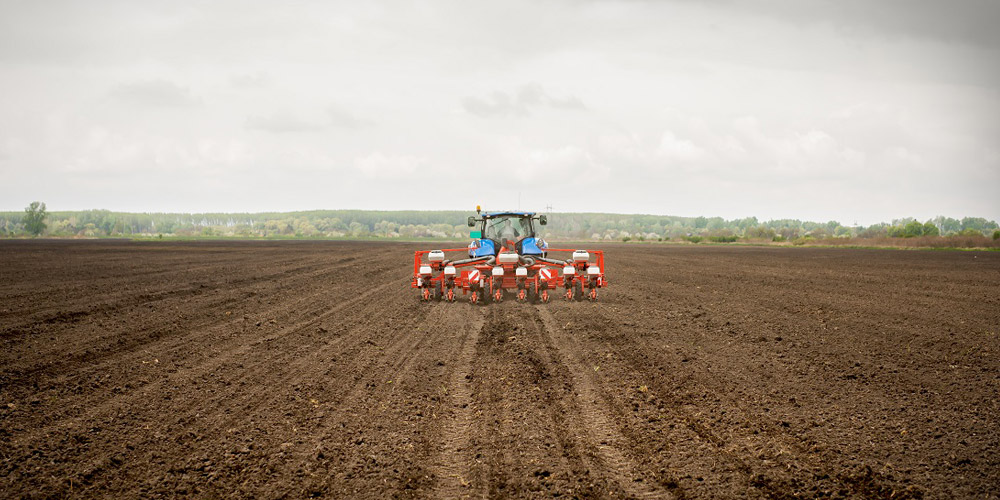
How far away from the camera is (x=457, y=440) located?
5164mm

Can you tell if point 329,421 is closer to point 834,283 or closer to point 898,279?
point 834,283

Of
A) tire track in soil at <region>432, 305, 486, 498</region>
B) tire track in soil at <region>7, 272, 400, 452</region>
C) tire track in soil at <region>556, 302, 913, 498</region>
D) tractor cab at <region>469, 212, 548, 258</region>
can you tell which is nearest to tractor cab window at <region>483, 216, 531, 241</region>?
tractor cab at <region>469, 212, 548, 258</region>

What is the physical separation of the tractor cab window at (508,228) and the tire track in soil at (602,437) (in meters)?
7.44

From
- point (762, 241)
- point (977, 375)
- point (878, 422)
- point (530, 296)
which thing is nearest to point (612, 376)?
point (878, 422)

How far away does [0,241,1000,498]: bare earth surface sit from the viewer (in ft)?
14.7

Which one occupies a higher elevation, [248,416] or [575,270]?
[575,270]

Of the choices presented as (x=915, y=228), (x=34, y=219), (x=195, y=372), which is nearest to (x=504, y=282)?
(x=195, y=372)

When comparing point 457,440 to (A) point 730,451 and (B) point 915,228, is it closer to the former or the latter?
(A) point 730,451

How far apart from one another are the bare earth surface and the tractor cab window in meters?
3.26

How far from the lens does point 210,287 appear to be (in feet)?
60.9

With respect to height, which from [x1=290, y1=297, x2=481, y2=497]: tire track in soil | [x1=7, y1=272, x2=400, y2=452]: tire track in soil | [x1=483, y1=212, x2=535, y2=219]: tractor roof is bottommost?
[x1=7, y1=272, x2=400, y2=452]: tire track in soil

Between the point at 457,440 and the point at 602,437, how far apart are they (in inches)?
53.6

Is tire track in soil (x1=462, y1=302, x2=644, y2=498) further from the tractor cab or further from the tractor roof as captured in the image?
the tractor roof

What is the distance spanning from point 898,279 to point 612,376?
20.9 meters
